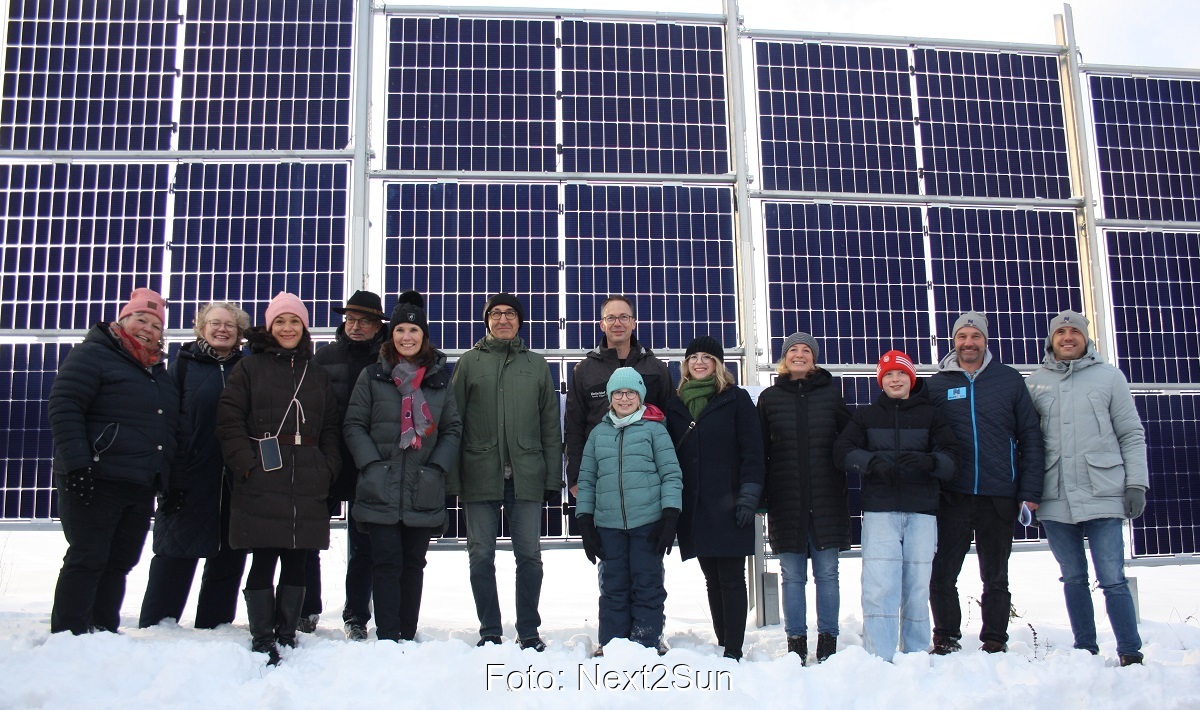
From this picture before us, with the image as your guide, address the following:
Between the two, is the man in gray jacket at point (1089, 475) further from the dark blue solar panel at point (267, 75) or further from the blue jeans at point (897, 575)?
the dark blue solar panel at point (267, 75)

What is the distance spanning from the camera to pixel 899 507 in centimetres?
526

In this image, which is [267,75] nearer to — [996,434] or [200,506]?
[200,506]

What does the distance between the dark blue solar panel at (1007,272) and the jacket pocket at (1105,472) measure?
259 cm

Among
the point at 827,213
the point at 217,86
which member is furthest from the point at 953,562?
the point at 217,86

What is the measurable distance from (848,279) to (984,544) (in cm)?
306

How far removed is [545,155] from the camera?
26.1 ft

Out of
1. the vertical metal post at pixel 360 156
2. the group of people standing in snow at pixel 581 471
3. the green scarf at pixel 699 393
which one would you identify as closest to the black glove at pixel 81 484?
the group of people standing in snow at pixel 581 471

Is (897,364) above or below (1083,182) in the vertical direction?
below

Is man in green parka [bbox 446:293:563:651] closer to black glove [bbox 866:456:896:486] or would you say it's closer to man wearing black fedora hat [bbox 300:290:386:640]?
man wearing black fedora hat [bbox 300:290:386:640]

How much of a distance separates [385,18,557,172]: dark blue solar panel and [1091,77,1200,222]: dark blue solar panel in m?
5.46

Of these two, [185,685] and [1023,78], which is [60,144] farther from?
[1023,78]

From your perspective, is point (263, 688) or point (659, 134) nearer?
point (263, 688)

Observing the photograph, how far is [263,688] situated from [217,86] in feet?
19.2

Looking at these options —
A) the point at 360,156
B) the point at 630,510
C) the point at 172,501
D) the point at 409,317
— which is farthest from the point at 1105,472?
the point at 360,156
